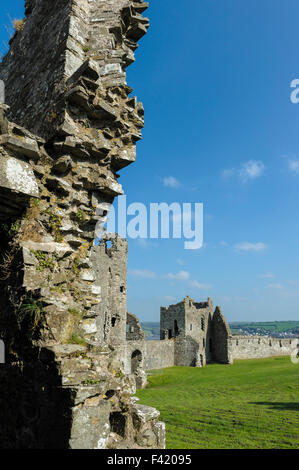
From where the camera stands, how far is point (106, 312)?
90.4 ft

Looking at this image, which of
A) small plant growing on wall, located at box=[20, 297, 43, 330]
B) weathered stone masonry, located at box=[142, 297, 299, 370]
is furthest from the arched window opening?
small plant growing on wall, located at box=[20, 297, 43, 330]

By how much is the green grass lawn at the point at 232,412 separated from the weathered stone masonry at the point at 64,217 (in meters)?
7.42

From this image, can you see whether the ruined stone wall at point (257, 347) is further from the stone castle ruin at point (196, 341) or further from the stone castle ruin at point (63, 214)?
the stone castle ruin at point (63, 214)

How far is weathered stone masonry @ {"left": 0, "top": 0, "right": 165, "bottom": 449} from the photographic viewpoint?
13.1ft

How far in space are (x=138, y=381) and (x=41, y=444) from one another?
25.6 metres

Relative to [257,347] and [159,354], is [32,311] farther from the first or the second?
[257,347]

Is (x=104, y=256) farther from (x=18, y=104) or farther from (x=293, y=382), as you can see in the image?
(x=18, y=104)

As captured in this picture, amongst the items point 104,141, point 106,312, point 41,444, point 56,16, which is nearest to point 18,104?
point 56,16

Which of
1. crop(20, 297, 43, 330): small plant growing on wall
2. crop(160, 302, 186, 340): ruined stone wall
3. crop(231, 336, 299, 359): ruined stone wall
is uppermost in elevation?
crop(20, 297, 43, 330): small plant growing on wall

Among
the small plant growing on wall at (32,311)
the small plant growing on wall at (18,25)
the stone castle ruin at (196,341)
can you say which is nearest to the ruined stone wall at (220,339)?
the stone castle ruin at (196,341)

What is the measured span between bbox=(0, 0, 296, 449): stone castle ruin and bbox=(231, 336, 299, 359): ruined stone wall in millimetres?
47339

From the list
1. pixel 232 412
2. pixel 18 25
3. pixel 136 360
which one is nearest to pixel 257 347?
pixel 136 360

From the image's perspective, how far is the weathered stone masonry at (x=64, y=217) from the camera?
3979 millimetres

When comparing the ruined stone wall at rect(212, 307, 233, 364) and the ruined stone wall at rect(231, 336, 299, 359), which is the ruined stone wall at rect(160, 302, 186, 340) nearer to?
the ruined stone wall at rect(212, 307, 233, 364)
